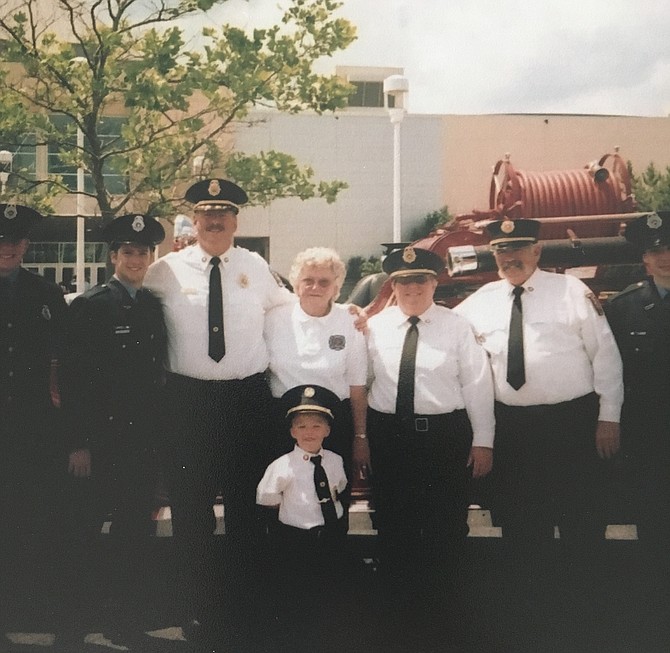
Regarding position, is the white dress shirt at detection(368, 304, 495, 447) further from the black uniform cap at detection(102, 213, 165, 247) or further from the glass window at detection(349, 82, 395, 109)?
the glass window at detection(349, 82, 395, 109)

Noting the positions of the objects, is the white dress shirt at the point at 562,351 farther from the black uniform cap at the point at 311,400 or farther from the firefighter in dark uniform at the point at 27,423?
the firefighter in dark uniform at the point at 27,423

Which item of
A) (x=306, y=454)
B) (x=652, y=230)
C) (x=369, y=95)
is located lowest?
(x=306, y=454)

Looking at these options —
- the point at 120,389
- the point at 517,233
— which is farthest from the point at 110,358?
the point at 517,233

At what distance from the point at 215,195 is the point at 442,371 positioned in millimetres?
1166

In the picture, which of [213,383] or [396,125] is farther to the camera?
[396,125]

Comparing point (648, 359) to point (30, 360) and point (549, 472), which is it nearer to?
point (549, 472)

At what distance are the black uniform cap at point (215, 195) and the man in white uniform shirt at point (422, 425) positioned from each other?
0.68 meters

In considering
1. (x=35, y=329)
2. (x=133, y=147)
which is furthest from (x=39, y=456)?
(x=133, y=147)

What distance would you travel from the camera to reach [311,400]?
2621 millimetres

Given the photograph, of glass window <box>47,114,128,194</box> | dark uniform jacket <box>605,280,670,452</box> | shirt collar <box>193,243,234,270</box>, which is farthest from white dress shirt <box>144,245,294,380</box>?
dark uniform jacket <box>605,280,670,452</box>

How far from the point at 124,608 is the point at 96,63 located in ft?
8.36

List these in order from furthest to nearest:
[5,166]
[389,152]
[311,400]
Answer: [389,152]
[5,166]
[311,400]

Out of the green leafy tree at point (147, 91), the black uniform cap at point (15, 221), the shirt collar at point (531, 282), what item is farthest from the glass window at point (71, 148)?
the shirt collar at point (531, 282)

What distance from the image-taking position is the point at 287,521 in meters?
2.67
